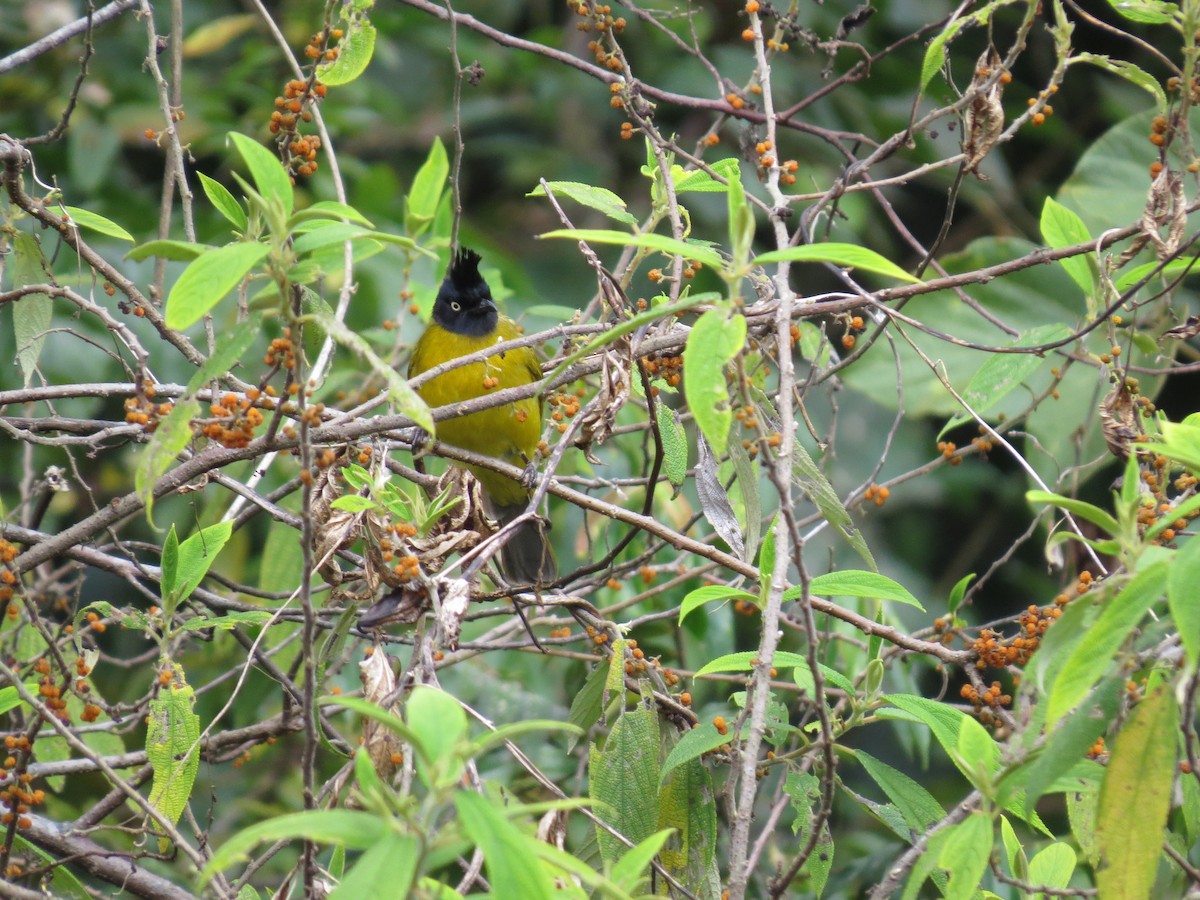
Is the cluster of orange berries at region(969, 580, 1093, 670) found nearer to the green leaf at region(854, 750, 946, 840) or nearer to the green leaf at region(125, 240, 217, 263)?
the green leaf at region(854, 750, 946, 840)

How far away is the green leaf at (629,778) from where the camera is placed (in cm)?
180

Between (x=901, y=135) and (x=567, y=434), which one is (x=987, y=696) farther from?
(x=901, y=135)

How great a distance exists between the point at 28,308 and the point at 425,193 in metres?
0.77

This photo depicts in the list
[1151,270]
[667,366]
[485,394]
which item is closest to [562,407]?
[667,366]

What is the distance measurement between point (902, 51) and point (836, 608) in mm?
4419

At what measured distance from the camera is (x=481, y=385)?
11.3 ft

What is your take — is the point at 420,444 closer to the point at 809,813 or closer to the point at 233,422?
A: the point at 233,422

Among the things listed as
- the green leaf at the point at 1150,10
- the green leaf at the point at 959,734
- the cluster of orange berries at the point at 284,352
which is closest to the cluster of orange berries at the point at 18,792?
the cluster of orange berries at the point at 284,352

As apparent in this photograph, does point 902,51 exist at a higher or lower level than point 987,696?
higher

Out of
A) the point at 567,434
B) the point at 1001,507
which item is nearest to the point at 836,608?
the point at 567,434

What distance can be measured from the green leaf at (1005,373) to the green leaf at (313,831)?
1411 mm

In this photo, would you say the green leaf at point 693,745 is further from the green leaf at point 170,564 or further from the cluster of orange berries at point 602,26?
the cluster of orange berries at point 602,26

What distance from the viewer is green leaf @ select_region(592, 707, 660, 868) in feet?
5.89

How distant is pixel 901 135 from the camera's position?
83.0 inches
